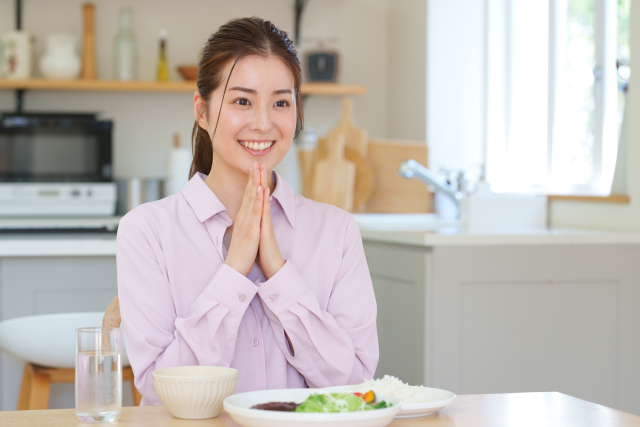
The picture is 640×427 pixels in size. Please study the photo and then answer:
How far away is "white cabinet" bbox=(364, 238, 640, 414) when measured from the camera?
2.25m

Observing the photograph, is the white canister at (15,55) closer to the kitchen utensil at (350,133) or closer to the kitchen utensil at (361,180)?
the kitchen utensil at (350,133)

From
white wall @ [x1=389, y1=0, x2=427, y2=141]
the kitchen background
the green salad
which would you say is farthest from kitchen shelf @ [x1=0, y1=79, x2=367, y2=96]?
the green salad

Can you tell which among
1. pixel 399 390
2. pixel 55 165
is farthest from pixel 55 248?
pixel 399 390

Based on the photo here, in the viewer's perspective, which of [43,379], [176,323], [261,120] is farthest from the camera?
[43,379]

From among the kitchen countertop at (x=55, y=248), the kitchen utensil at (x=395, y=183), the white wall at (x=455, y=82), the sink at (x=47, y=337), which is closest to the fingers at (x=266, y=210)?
the sink at (x=47, y=337)

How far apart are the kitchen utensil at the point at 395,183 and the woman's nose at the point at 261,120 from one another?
2275 millimetres

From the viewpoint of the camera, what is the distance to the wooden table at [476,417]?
0.87 metres

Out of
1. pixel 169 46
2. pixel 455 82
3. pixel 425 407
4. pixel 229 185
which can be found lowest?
pixel 425 407

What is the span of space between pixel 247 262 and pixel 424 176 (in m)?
1.99

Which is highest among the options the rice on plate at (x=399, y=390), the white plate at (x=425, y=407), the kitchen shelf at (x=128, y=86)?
the kitchen shelf at (x=128, y=86)

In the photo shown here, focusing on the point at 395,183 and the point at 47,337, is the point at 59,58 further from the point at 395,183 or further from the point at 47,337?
the point at 47,337

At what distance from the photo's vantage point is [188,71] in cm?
368

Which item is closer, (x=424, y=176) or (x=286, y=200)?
(x=286, y=200)

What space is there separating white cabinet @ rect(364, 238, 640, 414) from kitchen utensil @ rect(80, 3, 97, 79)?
2.13 m
